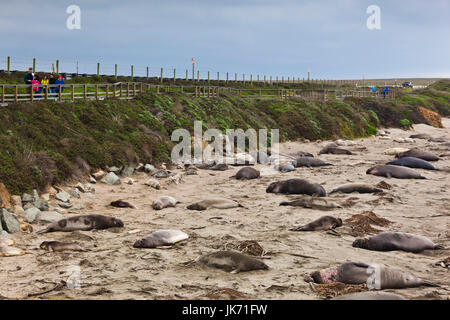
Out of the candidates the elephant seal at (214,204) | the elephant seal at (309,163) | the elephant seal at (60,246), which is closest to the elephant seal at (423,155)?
the elephant seal at (309,163)

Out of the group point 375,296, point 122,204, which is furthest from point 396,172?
point 375,296

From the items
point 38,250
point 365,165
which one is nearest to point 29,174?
point 38,250

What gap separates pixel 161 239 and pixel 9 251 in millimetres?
3181

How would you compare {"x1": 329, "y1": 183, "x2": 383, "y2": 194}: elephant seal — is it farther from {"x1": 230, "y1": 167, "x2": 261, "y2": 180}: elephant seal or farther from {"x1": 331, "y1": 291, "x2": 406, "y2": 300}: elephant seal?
{"x1": 331, "y1": 291, "x2": 406, "y2": 300}: elephant seal

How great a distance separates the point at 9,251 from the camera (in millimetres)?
10797

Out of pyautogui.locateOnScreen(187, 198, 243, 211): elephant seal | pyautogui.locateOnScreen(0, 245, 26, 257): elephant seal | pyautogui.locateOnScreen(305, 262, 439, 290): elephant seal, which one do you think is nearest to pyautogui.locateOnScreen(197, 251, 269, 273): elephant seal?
pyautogui.locateOnScreen(305, 262, 439, 290): elephant seal

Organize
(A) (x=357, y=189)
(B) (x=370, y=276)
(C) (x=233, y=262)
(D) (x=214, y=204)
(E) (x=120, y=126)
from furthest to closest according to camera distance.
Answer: (E) (x=120, y=126)
(A) (x=357, y=189)
(D) (x=214, y=204)
(C) (x=233, y=262)
(B) (x=370, y=276)

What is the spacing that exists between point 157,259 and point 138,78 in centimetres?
4846

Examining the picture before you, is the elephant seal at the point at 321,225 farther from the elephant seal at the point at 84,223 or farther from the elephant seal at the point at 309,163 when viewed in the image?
the elephant seal at the point at 309,163

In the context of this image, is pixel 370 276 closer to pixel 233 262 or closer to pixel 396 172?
pixel 233 262

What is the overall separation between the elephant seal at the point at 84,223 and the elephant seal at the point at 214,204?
272 centimetres

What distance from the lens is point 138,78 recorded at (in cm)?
5688

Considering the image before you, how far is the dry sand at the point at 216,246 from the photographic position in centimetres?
862

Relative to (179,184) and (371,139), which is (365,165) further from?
(371,139)
